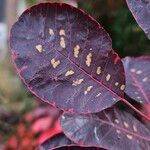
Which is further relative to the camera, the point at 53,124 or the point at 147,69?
the point at 53,124

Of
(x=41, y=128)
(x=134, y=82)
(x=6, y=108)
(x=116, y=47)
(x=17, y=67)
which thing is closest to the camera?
(x=17, y=67)

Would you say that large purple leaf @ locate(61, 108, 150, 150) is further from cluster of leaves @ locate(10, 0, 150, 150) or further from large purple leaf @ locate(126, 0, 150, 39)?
large purple leaf @ locate(126, 0, 150, 39)

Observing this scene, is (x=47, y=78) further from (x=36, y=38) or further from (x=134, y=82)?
(x=134, y=82)

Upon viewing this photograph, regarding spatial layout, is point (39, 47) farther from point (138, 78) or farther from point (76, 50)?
point (138, 78)

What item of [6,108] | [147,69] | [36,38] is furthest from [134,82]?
[6,108]

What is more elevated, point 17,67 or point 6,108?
point 17,67

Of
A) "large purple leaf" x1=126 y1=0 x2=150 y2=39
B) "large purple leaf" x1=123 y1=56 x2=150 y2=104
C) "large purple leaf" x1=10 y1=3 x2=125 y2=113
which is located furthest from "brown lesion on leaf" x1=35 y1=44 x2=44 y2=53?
"large purple leaf" x1=123 y1=56 x2=150 y2=104
